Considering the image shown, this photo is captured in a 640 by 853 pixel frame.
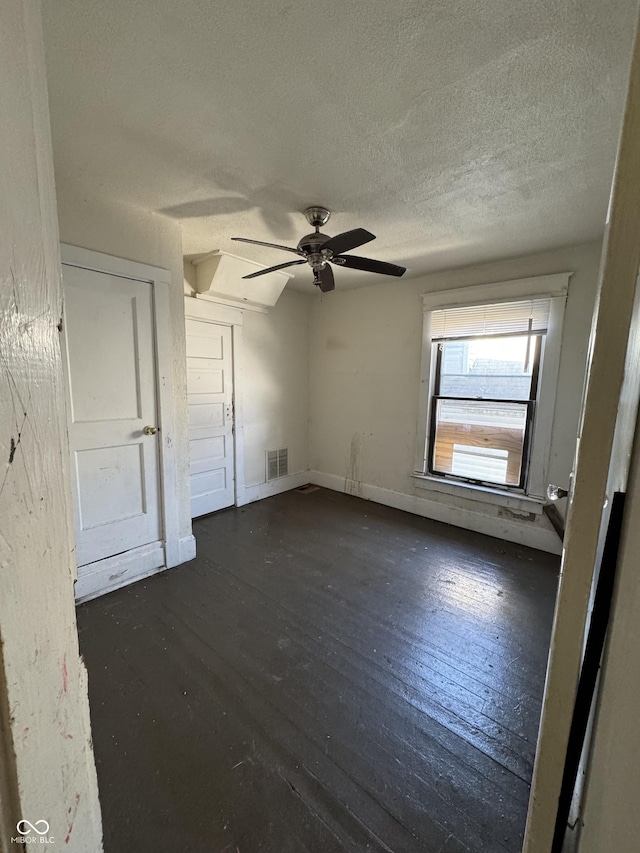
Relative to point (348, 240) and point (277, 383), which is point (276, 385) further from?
point (348, 240)

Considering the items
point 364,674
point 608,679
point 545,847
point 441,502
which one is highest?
point 608,679

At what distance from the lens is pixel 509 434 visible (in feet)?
10.2

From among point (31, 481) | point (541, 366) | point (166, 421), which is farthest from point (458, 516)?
point (31, 481)

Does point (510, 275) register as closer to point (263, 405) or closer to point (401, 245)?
point (401, 245)

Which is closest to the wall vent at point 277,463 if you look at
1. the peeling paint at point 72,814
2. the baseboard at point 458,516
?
the baseboard at point 458,516

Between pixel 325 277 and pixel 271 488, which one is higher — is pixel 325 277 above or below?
above

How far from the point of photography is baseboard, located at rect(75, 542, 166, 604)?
7.29ft

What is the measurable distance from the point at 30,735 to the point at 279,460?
3877 millimetres

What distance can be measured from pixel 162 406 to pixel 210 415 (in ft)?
3.29

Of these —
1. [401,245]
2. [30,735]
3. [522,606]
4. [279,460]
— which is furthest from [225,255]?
[522,606]

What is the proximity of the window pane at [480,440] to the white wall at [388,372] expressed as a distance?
10.4 inches

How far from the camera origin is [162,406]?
2504 millimetres

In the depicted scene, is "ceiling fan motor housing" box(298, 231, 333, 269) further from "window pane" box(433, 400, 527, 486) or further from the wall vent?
the wall vent

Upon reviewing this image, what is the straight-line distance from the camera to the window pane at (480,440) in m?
3.10
